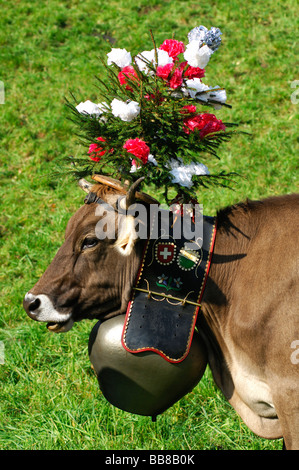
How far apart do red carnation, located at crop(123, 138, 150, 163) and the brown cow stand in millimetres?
374

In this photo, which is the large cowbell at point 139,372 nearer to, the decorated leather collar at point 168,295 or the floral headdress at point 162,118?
the decorated leather collar at point 168,295

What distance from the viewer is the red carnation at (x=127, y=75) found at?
3674mm

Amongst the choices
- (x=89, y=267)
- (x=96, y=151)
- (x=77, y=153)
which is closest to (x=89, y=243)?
(x=89, y=267)

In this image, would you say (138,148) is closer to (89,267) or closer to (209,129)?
(209,129)

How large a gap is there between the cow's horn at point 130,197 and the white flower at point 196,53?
0.89 metres

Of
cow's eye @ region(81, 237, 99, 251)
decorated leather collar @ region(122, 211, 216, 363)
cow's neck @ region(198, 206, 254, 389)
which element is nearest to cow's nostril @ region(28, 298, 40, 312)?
cow's eye @ region(81, 237, 99, 251)

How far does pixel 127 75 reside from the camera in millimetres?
3697

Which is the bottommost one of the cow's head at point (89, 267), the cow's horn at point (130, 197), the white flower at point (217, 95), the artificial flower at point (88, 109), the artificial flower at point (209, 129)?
the cow's head at point (89, 267)

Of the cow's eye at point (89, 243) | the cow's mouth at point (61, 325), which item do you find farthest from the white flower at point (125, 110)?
the cow's mouth at point (61, 325)

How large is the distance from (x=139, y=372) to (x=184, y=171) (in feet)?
4.55

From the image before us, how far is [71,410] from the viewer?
4.77m

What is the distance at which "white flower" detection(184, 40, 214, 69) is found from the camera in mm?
3553

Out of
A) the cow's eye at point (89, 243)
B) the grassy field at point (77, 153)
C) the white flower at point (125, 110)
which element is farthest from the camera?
the grassy field at point (77, 153)

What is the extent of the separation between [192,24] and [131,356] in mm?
7222
